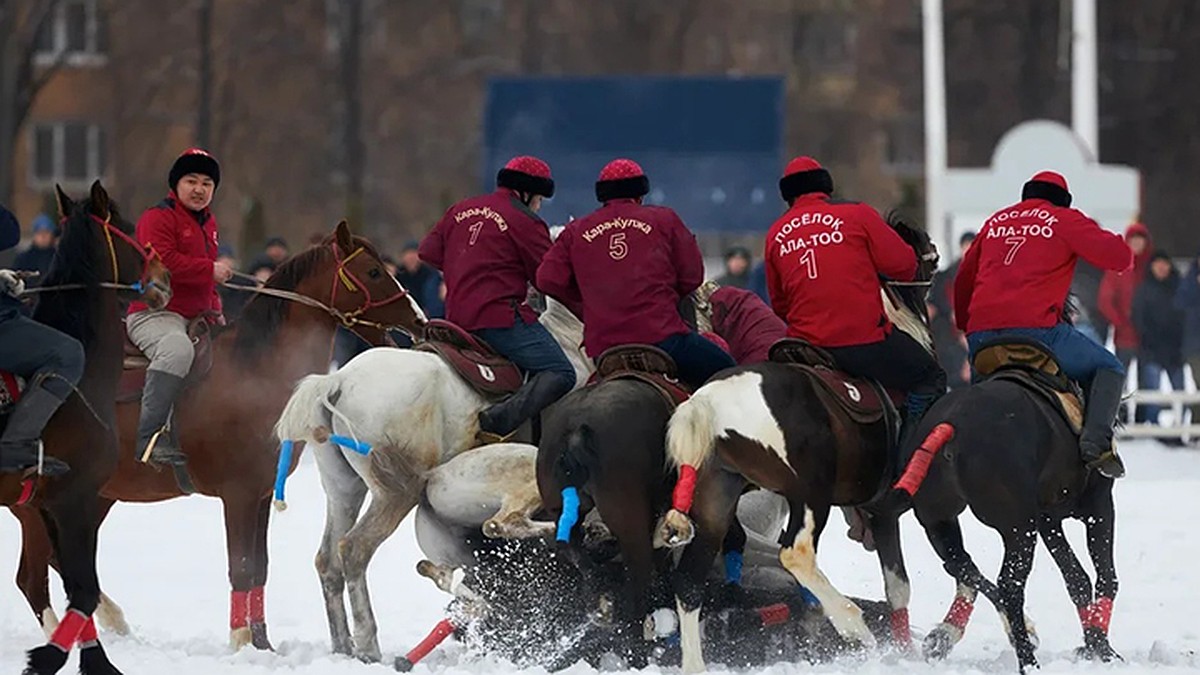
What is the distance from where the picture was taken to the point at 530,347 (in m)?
11.9

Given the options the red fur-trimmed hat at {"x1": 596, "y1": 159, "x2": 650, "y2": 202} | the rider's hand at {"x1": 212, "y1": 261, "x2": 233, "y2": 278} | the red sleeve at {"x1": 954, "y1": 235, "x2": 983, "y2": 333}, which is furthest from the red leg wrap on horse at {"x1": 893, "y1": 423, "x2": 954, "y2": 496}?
the rider's hand at {"x1": 212, "y1": 261, "x2": 233, "y2": 278}

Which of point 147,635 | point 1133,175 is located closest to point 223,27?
point 1133,175

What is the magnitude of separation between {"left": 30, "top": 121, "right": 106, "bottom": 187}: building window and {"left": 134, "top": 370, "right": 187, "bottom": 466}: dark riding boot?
126 feet

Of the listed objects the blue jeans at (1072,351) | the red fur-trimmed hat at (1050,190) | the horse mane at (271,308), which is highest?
the red fur-trimmed hat at (1050,190)

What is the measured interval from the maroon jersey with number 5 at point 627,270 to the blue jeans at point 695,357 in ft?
0.18

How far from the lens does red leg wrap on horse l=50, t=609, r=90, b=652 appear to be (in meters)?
10.4

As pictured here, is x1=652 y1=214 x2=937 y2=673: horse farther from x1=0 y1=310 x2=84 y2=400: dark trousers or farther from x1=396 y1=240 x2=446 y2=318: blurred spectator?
x1=396 y1=240 x2=446 y2=318: blurred spectator

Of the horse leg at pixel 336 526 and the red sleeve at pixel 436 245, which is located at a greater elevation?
the red sleeve at pixel 436 245

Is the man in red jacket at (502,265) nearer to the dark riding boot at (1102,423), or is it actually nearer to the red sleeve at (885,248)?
the red sleeve at (885,248)

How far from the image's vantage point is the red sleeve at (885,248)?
37.3ft

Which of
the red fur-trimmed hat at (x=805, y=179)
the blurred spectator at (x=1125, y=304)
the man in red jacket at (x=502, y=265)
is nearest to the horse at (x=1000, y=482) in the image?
the red fur-trimmed hat at (x=805, y=179)

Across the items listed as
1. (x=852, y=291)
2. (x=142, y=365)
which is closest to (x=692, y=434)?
(x=852, y=291)

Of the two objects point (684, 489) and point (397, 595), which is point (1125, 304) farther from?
point (684, 489)

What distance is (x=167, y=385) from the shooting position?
12.4m
